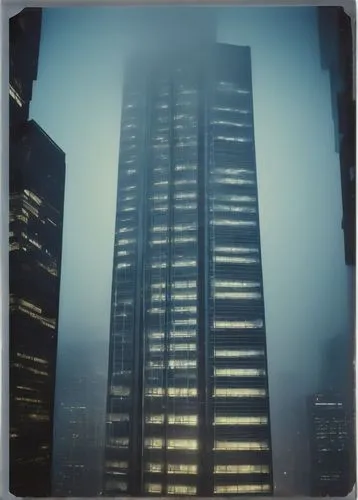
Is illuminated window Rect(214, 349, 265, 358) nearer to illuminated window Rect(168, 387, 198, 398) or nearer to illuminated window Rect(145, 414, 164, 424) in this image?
illuminated window Rect(168, 387, 198, 398)

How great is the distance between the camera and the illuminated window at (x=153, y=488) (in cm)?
228

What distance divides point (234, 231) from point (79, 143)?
2.32 ft

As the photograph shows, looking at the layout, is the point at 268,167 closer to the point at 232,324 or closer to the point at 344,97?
the point at 344,97

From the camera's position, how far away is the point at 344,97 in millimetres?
2309

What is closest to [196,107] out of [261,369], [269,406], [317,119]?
[317,119]

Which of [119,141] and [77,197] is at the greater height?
[119,141]

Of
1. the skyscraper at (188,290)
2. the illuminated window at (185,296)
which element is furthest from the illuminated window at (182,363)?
the illuminated window at (185,296)

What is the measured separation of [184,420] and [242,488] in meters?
0.34

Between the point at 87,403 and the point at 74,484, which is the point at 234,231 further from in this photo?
the point at 74,484

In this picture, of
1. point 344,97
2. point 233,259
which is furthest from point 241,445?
point 344,97

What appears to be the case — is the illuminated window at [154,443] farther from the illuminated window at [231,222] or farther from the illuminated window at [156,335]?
the illuminated window at [231,222]

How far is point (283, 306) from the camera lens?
2328 mm

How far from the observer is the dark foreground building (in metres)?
2.29

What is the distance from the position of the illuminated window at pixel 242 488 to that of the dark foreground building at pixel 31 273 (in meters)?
0.66
